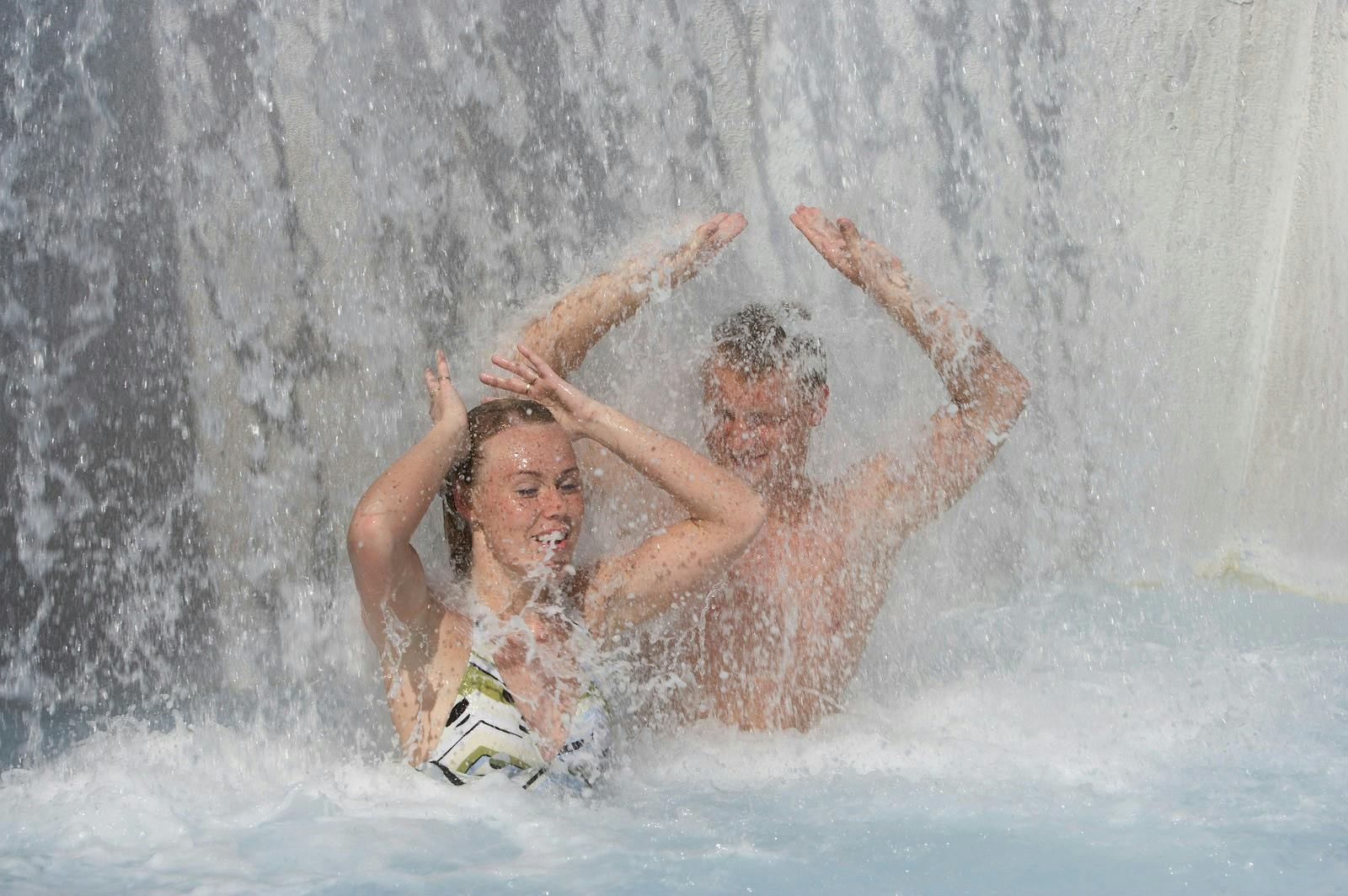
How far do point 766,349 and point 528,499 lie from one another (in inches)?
30.2

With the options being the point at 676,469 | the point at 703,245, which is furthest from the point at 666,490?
the point at 703,245

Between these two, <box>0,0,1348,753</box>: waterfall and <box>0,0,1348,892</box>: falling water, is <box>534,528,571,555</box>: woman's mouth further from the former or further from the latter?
<box>0,0,1348,753</box>: waterfall

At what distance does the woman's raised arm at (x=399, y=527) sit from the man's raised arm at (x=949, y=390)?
3.33ft

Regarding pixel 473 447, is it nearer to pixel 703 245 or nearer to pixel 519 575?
pixel 519 575

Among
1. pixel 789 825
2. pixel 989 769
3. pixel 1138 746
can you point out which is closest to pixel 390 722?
pixel 789 825

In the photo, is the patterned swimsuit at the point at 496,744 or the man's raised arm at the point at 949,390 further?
the man's raised arm at the point at 949,390

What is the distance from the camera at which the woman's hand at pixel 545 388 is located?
9.23 ft

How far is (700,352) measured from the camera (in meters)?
4.01

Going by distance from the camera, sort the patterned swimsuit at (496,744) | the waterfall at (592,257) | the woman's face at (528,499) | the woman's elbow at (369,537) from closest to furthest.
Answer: the woman's elbow at (369,537)
the patterned swimsuit at (496,744)
the woman's face at (528,499)
the waterfall at (592,257)

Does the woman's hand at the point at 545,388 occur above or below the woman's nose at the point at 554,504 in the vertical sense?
above

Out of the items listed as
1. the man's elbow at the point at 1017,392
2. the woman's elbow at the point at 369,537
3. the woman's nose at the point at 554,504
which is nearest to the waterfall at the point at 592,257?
the man's elbow at the point at 1017,392

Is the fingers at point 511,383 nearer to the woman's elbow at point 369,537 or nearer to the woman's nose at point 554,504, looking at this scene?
the woman's nose at point 554,504

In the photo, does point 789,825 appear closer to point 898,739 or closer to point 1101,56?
point 898,739

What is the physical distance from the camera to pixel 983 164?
4551 mm
